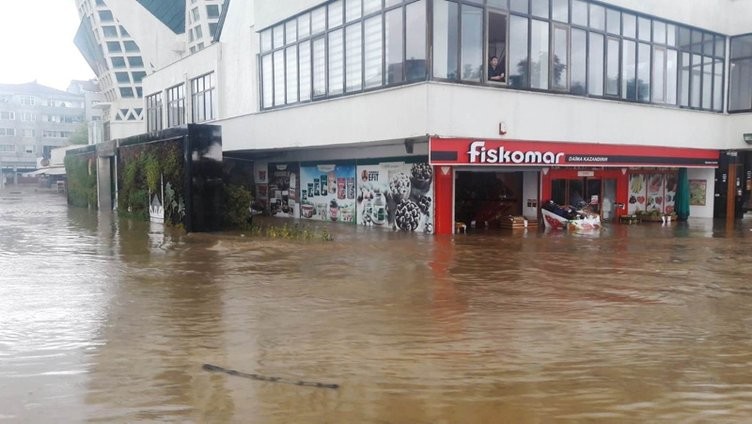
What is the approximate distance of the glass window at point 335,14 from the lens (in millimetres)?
21141

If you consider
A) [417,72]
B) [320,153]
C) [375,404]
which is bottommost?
[375,404]

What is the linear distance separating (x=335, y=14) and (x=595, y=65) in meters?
8.88

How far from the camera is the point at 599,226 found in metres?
21.5

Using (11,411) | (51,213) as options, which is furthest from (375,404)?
(51,213)

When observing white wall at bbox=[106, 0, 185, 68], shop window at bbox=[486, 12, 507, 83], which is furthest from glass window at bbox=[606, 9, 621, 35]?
white wall at bbox=[106, 0, 185, 68]

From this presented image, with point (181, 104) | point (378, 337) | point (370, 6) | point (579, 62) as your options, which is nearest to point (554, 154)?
point (579, 62)

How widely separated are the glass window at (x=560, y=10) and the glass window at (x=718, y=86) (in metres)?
9.43

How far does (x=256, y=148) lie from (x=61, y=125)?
92.6 metres

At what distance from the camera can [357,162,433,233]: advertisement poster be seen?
19.6 metres

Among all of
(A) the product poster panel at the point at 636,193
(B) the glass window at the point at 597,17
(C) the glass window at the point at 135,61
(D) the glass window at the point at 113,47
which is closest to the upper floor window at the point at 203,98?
(B) the glass window at the point at 597,17

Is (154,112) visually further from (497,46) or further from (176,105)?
(497,46)

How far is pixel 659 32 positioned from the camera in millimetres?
23781

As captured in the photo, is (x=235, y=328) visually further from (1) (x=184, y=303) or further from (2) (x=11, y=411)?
(2) (x=11, y=411)

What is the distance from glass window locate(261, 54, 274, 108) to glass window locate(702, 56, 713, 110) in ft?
56.3
